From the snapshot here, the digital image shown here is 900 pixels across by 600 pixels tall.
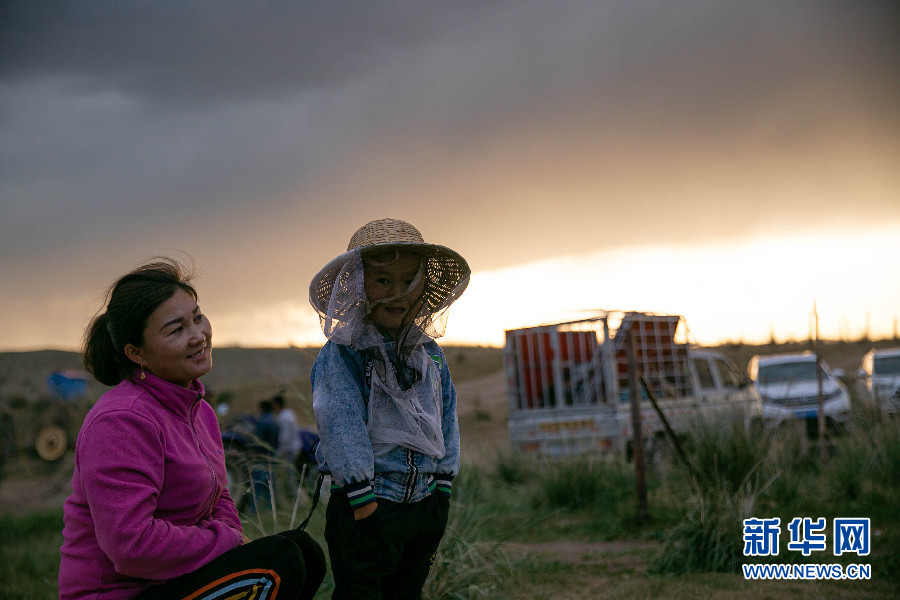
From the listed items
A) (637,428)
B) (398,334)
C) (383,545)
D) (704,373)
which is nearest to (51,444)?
(704,373)

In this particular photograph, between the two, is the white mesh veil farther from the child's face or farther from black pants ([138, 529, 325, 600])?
black pants ([138, 529, 325, 600])

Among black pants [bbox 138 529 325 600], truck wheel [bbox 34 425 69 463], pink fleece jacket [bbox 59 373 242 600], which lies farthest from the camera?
truck wheel [bbox 34 425 69 463]

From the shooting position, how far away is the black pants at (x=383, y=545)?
2.75 m

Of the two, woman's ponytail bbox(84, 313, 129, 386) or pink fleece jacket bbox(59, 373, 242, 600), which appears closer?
pink fleece jacket bbox(59, 373, 242, 600)

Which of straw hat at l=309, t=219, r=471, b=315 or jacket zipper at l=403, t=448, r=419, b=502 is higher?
straw hat at l=309, t=219, r=471, b=315

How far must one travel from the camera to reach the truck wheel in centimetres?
1873

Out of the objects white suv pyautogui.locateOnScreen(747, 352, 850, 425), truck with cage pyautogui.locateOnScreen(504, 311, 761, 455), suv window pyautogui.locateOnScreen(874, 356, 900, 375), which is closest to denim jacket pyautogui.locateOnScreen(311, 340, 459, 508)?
truck with cage pyautogui.locateOnScreen(504, 311, 761, 455)

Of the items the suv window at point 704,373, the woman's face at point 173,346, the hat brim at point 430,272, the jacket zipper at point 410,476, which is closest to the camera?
the woman's face at point 173,346

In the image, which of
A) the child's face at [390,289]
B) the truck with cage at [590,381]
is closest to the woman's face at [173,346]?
the child's face at [390,289]

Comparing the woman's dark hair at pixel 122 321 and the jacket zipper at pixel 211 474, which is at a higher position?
the woman's dark hair at pixel 122 321

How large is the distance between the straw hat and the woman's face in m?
0.56

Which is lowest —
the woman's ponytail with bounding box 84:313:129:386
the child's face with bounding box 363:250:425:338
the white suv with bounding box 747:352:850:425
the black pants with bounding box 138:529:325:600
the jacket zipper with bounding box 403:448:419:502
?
the white suv with bounding box 747:352:850:425

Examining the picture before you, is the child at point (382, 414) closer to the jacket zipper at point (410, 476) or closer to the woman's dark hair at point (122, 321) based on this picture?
the jacket zipper at point (410, 476)

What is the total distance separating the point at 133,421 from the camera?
2357mm
